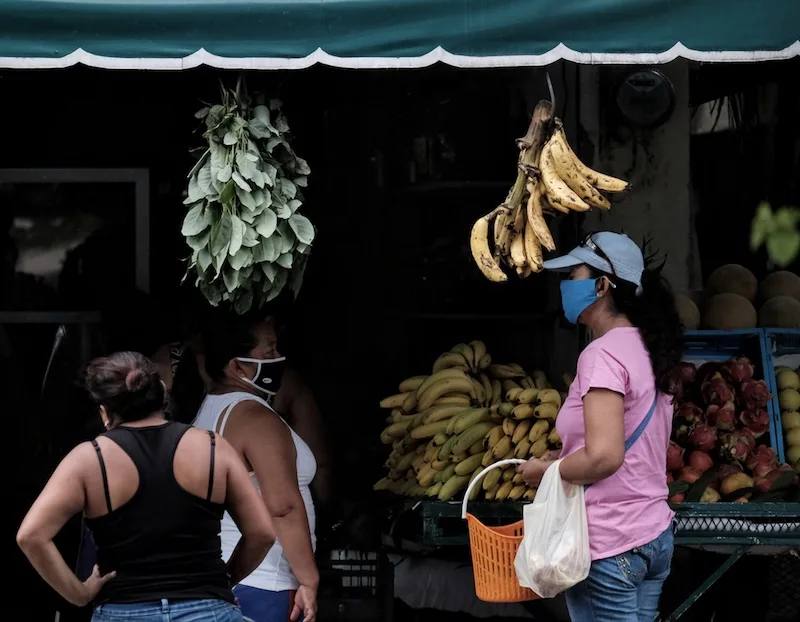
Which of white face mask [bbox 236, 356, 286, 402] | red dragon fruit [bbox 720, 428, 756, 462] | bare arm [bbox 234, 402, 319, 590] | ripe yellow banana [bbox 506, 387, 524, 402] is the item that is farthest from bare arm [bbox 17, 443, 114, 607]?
red dragon fruit [bbox 720, 428, 756, 462]

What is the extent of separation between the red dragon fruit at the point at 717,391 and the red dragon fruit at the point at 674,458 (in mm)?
327

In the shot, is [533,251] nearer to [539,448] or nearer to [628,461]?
[628,461]

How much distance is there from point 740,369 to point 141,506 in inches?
112

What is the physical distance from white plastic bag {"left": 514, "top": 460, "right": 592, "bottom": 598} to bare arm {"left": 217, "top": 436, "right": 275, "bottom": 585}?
2.88 ft

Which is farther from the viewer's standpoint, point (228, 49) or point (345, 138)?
point (345, 138)

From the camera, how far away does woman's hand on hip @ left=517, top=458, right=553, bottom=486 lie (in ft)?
13.0

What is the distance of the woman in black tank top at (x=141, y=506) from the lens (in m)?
3.12

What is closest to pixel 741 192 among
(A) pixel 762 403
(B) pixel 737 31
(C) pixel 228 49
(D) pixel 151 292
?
(A) pixel 762 403

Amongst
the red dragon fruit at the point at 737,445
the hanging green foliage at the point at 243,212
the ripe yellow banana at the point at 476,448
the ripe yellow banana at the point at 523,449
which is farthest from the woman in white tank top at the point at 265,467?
the red dragon fruit at the point at 737,445

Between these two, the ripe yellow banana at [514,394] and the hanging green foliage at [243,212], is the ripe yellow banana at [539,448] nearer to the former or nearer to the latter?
the ripe yellow banana at [514,394]

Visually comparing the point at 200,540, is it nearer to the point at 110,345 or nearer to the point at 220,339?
the point at 220,339

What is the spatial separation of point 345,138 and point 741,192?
7.47 ft

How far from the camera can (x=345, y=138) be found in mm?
6691

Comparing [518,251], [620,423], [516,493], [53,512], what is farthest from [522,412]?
[53,512]
